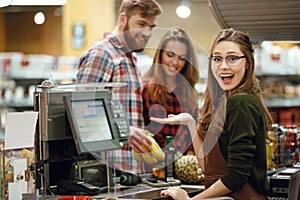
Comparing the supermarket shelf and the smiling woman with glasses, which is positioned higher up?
the supermarket shelf

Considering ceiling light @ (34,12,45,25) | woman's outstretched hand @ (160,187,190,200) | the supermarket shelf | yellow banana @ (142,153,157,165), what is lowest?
woman's outstretched hand @ (160,187,190,200)

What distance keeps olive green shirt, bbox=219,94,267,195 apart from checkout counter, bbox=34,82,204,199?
272 mm

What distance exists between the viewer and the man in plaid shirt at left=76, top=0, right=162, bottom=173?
4.05 m

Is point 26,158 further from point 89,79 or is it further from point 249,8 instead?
point 249,8

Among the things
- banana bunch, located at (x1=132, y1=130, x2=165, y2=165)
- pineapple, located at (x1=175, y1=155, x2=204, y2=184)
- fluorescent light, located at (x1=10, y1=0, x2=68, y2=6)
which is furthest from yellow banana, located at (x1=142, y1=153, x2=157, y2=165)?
fluorescent light, located at (x1=10, y1=0, x2=68, y2=6)

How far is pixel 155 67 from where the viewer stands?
176 inches

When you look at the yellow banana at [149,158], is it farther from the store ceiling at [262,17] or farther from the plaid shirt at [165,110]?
the store ceiling at [262,17]

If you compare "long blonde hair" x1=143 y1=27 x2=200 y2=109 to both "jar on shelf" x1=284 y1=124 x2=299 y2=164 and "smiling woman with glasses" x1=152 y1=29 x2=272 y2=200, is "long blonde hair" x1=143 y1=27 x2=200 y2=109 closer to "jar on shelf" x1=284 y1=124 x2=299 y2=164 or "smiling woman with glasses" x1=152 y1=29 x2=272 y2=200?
"jar on shelf" x1=284 y1=124 x2=299 y2=164

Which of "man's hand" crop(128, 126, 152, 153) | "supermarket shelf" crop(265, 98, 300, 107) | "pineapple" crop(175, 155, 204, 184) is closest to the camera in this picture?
"pineapple" crop(175, 155, 204, 184)

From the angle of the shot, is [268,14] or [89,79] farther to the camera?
[89,79]

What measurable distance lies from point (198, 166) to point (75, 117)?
2.37 ft

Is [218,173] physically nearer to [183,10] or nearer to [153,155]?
[153,155]

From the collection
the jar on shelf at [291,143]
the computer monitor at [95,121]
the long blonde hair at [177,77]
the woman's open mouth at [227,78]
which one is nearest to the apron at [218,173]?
the woman's open mouth at [227,78]

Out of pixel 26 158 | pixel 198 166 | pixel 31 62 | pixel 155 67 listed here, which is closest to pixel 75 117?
pixel 26 158
